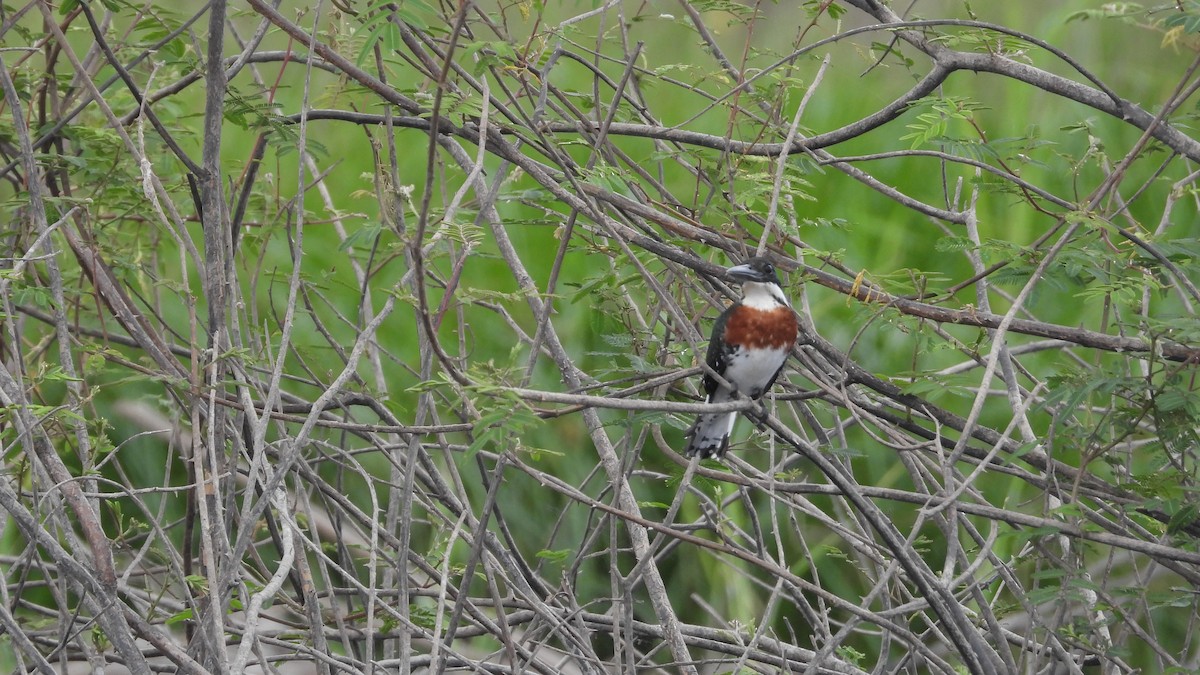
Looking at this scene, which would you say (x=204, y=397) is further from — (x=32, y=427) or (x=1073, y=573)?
(x=1073, y=573)

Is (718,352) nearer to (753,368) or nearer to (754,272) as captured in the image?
(753,368)

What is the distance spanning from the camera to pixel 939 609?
217 cm

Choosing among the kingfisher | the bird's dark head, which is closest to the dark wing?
the kingfisher

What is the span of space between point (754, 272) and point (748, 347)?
433mm

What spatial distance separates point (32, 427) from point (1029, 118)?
519cm

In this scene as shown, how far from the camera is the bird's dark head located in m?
2.67

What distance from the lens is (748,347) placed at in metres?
3.14

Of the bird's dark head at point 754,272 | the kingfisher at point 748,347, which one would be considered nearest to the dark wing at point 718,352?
the kingfisher at point 748,347

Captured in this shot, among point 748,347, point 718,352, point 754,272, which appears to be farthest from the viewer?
point 718,352

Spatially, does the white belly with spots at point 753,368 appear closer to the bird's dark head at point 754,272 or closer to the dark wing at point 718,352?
the dark wing at point 718,352

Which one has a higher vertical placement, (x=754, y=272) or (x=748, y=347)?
(x=754, y=272)

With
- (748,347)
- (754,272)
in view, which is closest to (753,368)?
(748,347)

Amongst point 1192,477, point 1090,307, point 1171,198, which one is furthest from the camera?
point 1090,307

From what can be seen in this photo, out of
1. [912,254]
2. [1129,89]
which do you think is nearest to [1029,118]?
[1129,89]
